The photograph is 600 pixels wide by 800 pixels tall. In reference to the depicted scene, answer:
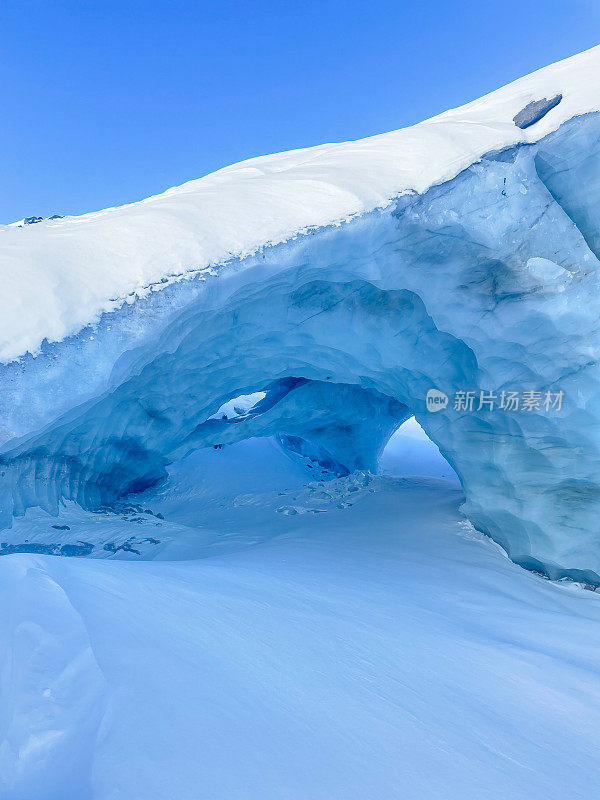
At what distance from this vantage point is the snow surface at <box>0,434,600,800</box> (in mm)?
1072

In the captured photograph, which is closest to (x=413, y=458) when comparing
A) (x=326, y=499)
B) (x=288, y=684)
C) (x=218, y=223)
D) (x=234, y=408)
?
(x=234, y=408)

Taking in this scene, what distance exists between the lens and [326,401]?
7914 millimetres

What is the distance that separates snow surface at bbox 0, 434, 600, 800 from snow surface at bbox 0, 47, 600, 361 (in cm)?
127

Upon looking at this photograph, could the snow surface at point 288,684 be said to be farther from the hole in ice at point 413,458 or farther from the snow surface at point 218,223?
the hole in ice at point 413,458

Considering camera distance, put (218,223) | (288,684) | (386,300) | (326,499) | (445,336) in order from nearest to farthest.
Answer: (288,684) → (218,223) → (445,336) → (386,300) → (326,499)

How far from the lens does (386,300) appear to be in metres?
4.22

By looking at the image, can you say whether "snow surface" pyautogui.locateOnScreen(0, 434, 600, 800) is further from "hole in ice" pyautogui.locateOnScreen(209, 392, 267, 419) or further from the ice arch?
"hole in ice" pyautogui.locateOnScreen(209, 392, 267, 419)

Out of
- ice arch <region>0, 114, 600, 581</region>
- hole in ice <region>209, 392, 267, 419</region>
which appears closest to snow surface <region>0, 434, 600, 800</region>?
ice arch <region>0, 114, 600, 581</region>

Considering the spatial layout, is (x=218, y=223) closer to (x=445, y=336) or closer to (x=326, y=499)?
(x=445, y=336)

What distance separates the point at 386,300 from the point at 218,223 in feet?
6.10

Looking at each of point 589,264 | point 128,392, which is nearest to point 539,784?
point 589,264

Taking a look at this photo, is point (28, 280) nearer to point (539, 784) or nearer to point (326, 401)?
point (539, 784)

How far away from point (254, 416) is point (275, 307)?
3.76 metres

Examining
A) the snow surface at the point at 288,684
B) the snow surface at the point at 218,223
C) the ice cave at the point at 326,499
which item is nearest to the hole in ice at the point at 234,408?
the ice cave at the point at 326,499
